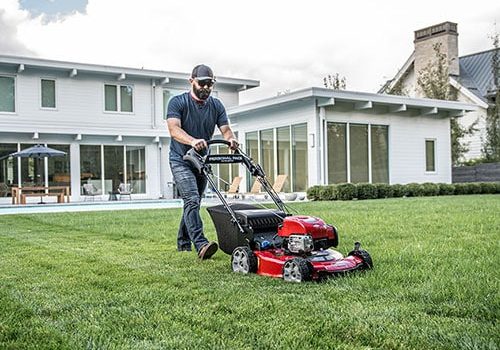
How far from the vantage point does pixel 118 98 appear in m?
23.2

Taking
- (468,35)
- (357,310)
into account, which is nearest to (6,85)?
(357,310)

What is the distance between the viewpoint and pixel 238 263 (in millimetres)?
4605

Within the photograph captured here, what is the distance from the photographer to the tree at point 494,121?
2619 cm

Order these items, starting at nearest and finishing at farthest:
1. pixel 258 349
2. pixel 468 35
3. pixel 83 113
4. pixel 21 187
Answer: pixel 258 349
pixel 21 187
pixel 83 113
pixel 468 35

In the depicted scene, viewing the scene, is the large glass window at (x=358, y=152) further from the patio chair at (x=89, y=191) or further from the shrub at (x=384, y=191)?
the patio chair at (x=89, y=191)

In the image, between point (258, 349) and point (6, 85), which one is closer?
point (258, 349)

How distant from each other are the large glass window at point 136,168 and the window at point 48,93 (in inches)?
129

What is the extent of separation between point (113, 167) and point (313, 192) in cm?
902

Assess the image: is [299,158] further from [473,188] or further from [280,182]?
[473,188]

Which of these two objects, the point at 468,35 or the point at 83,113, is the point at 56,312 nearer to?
the point at 83,113

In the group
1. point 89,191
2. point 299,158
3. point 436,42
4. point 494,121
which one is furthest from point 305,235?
point 436,42

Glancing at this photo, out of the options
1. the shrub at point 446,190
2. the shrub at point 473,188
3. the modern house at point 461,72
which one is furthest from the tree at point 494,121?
the shrub at point 446,190

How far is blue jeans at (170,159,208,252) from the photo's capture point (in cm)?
535

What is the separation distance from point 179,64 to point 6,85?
798 centimetres
